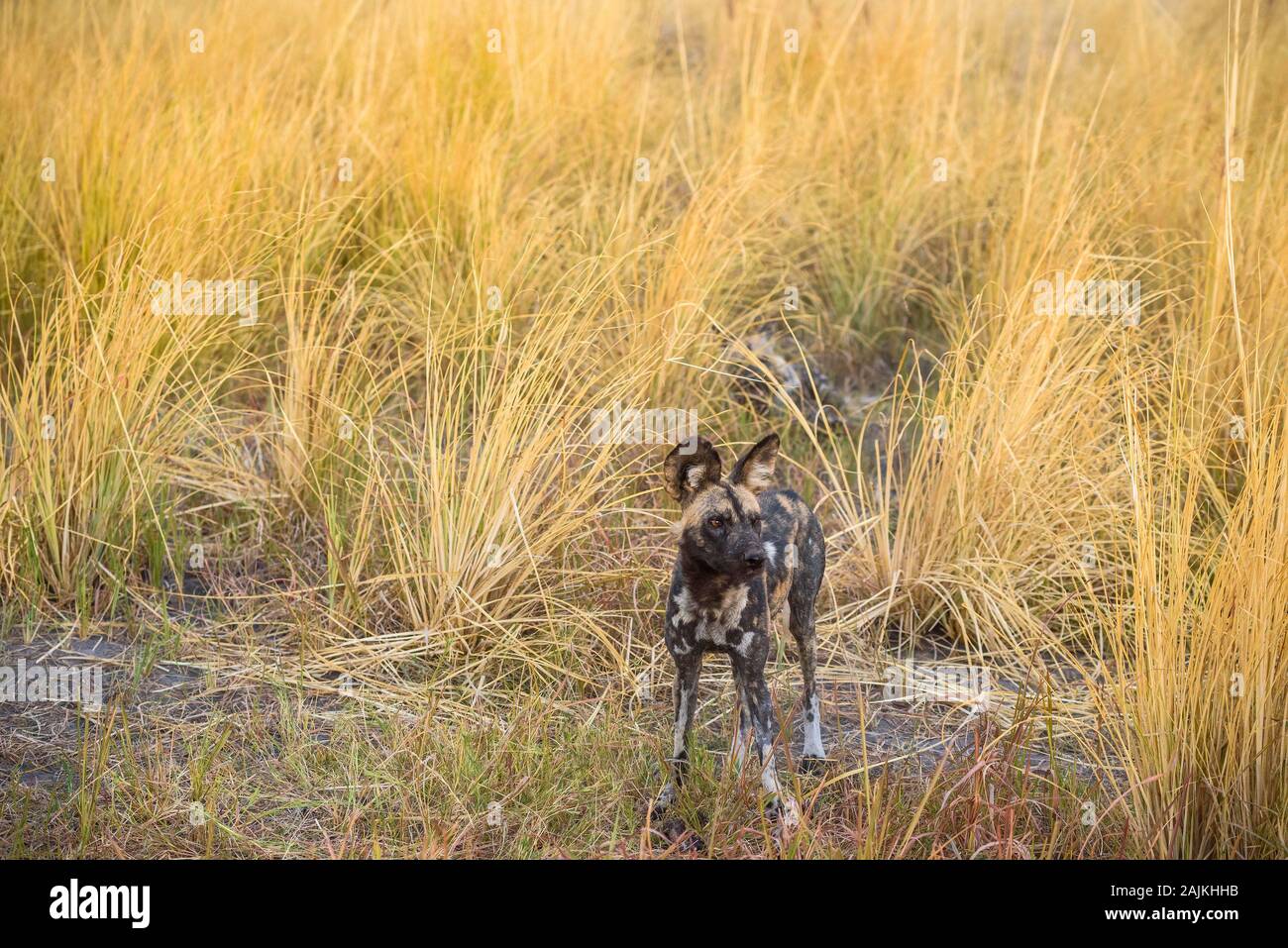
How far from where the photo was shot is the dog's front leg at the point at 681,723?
12.0ft

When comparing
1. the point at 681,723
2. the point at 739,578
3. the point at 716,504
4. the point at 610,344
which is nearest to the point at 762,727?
the point at 681,723

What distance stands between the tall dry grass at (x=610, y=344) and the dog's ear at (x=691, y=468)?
42.8 inches

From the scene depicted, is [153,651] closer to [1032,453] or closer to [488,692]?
[488,692]

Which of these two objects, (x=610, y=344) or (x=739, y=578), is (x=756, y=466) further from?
(x=610, y=344)

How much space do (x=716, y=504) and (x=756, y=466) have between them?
169mm

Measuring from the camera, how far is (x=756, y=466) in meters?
3.47

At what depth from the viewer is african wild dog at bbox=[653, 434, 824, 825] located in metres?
3.38

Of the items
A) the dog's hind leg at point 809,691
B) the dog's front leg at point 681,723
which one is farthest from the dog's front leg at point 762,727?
the dog's hind leg at point 809,691

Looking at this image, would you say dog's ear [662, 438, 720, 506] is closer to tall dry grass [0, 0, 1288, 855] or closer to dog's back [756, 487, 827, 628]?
dog's back [756, 487, 827, 628]

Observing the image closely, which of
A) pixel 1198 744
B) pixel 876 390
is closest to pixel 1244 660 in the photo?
pixel 1198 744

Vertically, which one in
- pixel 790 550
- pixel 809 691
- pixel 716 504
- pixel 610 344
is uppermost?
pixel 610 344

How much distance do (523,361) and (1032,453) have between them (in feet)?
6.16

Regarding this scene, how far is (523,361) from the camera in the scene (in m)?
4.72
